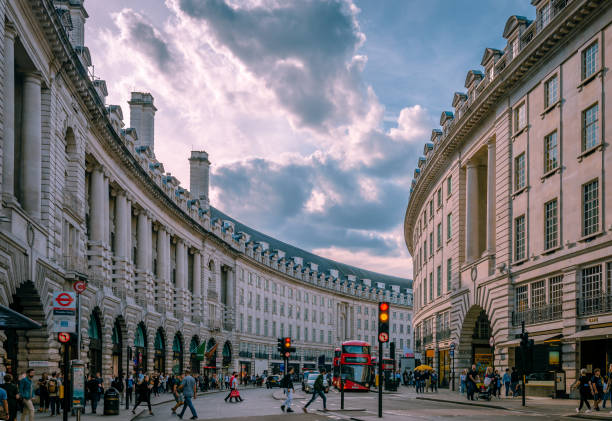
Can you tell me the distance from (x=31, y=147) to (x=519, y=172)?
2439 cm

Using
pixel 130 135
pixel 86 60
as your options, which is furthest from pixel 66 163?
pixel 130 135

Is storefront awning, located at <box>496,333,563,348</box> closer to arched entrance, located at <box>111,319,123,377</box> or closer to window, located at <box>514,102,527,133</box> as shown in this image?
window, located at <box>514,102,527,133</box>

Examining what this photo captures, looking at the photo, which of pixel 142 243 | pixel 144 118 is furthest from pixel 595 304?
pixel 144 118

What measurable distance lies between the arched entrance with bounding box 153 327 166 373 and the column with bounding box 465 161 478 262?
26949 mm

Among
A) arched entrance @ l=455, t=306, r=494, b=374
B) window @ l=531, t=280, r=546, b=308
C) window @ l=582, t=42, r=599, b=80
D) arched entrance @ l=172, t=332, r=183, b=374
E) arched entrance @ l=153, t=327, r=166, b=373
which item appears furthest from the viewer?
arched entrance @ l=172, t=332, r=183, b=374

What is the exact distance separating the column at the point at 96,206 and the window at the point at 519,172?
2368 centimetres

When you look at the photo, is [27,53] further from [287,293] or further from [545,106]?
[287,293]

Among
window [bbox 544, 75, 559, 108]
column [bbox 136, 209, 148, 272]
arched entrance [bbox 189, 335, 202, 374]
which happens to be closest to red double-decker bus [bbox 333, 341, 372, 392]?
column [bbox 136, 209, 148, 272]

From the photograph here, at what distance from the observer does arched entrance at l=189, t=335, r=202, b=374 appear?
77.3 meters

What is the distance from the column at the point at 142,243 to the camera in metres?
Result: 59.9

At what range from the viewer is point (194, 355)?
77750 mm

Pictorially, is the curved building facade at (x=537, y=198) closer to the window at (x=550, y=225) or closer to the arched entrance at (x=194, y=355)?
the window at (x=550, y=225)

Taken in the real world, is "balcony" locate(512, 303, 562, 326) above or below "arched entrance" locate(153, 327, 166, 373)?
above

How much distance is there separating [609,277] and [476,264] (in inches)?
659
